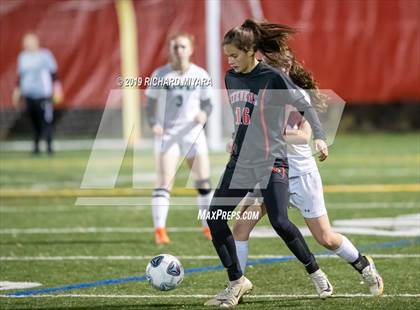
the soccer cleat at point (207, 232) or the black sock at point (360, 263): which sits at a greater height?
the black sock at point (360, 263)

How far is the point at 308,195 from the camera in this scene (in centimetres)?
685

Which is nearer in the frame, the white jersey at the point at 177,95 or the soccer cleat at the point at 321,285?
the soccer cleat at the point at 321,285

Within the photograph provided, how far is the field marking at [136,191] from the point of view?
45.6 feet

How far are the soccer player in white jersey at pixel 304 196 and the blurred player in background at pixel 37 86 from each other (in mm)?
14006

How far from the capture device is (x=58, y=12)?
22328mm

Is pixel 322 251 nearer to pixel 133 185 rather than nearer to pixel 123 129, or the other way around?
pixel 133 185

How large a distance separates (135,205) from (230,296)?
6.52 meters

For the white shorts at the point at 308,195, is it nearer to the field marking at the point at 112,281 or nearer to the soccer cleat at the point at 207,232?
the field marking at the point at 112,281

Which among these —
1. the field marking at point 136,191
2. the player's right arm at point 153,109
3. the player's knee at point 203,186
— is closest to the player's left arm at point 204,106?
the player's right arm at point 153,109

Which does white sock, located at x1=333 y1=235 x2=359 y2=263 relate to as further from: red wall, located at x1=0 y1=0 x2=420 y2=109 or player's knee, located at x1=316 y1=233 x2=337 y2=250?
red wall, located at x1=0 y1=0 x2=420 y2=109

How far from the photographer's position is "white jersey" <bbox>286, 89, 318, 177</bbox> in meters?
6.91

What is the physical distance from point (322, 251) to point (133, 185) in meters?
6.27

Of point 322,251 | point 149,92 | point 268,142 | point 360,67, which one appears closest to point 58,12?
point 360,67

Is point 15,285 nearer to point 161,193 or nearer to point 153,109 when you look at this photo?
point 161,193
